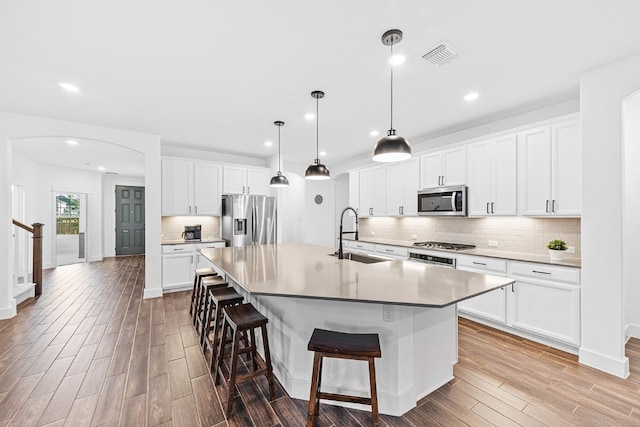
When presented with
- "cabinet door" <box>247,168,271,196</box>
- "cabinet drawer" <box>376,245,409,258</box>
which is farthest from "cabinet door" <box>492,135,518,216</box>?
"cabinet door" <box>247,168,271,196</box>

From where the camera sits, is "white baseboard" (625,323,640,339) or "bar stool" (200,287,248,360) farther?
"white baseboard" (625,323,640,339)

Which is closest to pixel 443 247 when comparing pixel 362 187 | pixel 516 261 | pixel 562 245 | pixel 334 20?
pixel 516 261

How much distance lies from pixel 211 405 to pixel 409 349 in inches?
57.3

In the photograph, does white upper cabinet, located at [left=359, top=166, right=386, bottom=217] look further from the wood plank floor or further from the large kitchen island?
the large kitchen island

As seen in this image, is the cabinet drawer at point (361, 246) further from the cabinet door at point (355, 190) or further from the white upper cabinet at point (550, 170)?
the white upper cabinet at point (550, 170)

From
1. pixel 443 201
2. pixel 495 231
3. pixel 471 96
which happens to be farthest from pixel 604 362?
pixel 471 96

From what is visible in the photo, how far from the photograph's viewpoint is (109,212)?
28.8ft

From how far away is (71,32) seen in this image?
206 centimetres

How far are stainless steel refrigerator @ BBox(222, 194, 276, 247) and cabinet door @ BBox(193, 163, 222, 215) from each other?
172 mm

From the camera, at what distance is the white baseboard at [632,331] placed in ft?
10.4

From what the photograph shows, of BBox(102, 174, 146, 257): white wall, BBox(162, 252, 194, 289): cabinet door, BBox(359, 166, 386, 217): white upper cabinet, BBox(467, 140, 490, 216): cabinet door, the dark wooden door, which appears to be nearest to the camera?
BBox(467, 140, 490, 216): cabinet door

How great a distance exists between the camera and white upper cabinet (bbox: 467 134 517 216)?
11.4 ft

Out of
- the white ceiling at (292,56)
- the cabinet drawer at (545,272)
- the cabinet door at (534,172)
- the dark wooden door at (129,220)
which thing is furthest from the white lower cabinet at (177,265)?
the dark wooden door at (129,220)

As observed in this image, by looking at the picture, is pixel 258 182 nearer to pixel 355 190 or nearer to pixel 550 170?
pixel 355 190
